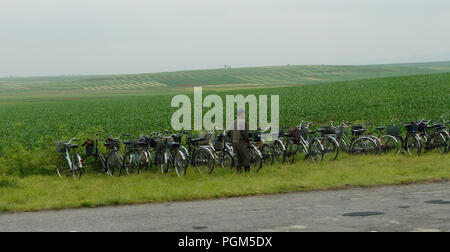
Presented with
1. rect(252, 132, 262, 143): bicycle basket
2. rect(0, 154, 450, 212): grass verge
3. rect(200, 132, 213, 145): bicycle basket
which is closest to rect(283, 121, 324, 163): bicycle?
rect(0, 154, 450, 212): grass verge

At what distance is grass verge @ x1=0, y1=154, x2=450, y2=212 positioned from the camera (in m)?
10.7

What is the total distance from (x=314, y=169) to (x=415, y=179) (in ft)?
9.96

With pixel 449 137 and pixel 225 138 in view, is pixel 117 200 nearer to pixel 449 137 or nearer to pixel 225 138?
pixel 225 138

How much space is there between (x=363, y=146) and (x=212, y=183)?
664 centimetres

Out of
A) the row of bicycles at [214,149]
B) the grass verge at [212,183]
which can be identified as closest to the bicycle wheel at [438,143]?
the row of bicycles at [214,149]

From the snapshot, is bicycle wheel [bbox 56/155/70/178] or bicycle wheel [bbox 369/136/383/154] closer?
bicycle wheel [bbox 56/155/70/178]

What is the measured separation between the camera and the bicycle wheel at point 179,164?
13.6 metres

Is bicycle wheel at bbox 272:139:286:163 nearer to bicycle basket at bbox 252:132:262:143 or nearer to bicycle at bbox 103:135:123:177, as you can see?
bicycle basket at bbox 252:132:262:143

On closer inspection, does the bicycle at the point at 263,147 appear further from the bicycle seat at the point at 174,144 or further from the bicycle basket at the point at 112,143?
the bicycle basket at the point at 112,143

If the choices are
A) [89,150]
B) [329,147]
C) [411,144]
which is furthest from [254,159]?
[411,144]

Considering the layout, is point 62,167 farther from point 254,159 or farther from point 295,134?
point 295,134

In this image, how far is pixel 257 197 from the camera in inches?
421

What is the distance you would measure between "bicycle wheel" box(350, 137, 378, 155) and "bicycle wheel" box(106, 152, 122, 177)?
7.64 metres
